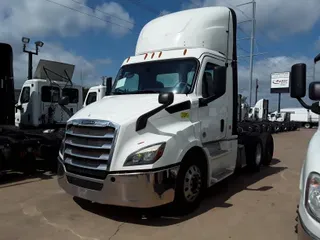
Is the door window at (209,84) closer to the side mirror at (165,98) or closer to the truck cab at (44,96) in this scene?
the side mirror at (165,98)

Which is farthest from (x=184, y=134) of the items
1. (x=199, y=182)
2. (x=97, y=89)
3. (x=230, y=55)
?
(x=97, y=89)

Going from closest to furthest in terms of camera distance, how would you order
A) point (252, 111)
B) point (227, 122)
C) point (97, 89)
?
point (227, 122) < point (97, 89) < point (252, 111)

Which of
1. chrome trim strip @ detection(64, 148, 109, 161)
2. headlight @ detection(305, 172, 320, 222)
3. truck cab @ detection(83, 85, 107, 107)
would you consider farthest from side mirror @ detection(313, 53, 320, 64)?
truck cab @ detection(83, 85, 107, 107)

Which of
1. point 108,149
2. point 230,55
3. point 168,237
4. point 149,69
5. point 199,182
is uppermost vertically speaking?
point 230,55

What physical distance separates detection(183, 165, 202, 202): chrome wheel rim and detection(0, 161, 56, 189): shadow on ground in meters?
4.21

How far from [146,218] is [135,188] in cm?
83

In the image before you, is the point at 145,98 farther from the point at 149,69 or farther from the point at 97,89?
the point at 97,89

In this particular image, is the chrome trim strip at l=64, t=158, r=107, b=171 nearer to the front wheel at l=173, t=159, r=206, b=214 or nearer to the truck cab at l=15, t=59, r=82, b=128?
the front wheel at l=173, t=159, r=206, b=214

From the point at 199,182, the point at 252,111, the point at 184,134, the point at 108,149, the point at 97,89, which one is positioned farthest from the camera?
the point at 252,111

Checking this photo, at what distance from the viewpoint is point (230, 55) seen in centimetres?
680

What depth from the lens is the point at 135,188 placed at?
4.44 m

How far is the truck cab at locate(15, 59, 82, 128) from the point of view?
1180 cm

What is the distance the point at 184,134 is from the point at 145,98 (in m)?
0.94

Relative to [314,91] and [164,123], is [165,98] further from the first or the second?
[314,91]
